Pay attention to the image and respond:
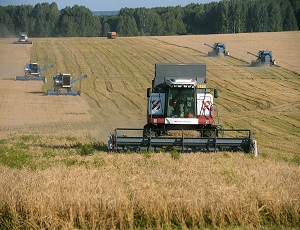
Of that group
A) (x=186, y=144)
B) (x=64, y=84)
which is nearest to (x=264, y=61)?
(x=64, y=84)

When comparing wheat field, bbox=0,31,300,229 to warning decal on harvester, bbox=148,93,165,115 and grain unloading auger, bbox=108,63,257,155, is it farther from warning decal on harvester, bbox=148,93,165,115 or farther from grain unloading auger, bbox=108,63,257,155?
warning decal on harvester, bbox=148,93,165,115

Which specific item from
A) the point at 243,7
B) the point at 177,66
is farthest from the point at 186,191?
the point at 243,7

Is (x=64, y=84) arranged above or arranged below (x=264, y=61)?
below

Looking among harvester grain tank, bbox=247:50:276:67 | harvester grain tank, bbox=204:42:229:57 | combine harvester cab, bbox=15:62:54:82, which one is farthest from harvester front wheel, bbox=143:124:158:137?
harvester grain tank, bbox=204:42:229:57

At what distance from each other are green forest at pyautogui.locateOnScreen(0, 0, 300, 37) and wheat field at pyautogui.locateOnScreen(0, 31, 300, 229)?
53.6m

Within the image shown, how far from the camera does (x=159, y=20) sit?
454 ft

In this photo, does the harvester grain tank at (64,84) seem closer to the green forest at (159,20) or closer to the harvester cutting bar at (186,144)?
the harvester cutting bar at (186,144)

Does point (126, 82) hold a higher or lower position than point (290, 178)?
lower

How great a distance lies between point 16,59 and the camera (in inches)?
2462

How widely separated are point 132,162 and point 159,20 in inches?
4889

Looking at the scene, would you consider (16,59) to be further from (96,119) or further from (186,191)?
(186,191)

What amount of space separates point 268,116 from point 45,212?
2469 centimetres

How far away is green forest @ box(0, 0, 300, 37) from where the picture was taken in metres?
110

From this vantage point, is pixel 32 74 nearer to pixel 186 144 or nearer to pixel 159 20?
pixel 186 144
